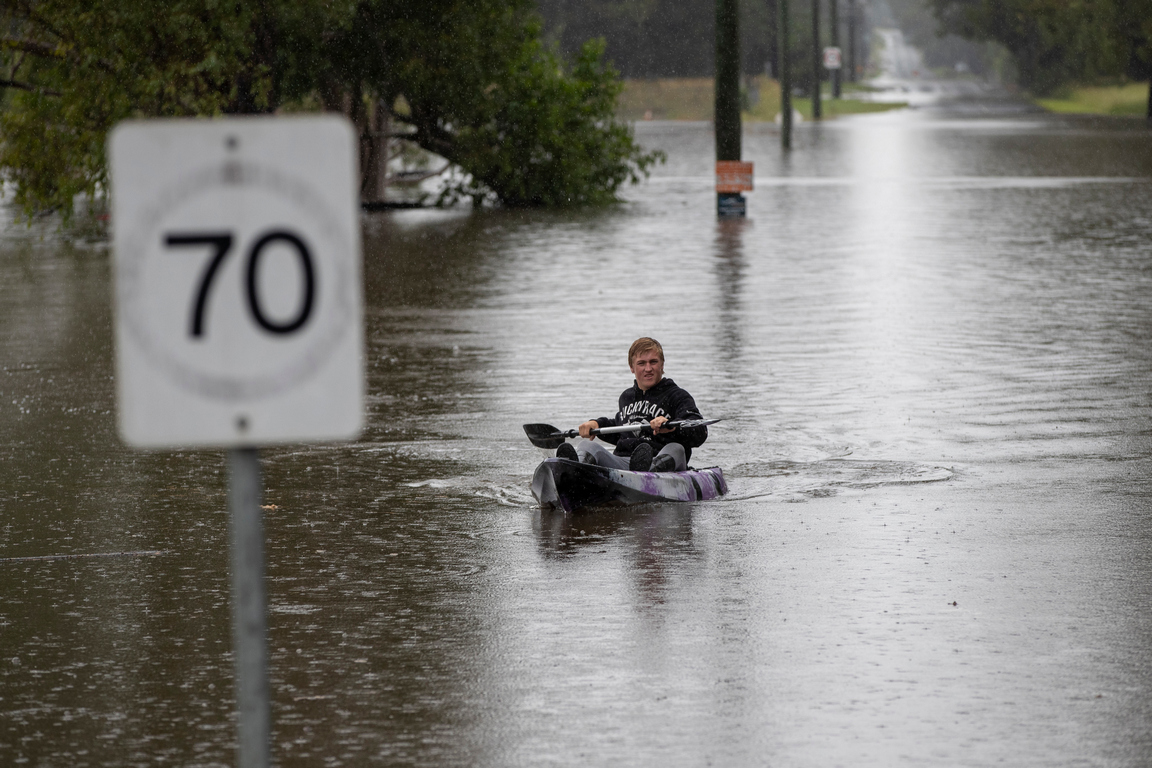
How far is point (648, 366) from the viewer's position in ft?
30.7

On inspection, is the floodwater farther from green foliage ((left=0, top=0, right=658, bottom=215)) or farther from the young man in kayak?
green foliage ((left=0, top=0, right=658, bottom=215))

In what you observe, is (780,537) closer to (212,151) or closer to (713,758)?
(713,758)

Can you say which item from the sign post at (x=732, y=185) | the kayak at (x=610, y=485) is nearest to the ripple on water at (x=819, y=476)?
the kayak at (x=610, y=485)

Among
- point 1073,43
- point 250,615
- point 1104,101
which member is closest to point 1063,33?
point 1073,43

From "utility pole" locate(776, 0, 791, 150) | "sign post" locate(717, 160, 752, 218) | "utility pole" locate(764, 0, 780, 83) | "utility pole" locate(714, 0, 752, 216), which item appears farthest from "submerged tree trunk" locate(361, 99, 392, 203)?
"utility pole" locate(764, 0, 780, 83)

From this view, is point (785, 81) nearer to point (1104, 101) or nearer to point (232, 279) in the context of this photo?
point (1104, 101)

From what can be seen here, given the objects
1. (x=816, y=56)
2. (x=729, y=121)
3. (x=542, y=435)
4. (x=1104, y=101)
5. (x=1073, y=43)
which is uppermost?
(x=1073, y=43)

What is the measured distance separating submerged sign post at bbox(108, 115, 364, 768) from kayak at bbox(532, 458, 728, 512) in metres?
5.39

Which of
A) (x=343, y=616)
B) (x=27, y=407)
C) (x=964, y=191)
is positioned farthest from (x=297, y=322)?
(x=964, y=191)

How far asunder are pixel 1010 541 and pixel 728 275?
1156cm

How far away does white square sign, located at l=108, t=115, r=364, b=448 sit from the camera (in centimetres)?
333

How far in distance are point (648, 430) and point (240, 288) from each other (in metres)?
5.96

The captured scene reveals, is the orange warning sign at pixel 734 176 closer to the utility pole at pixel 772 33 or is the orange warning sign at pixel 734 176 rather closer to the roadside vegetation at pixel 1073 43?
the roadside vegetation at pixel 1073 43

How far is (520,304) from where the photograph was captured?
1714cm
